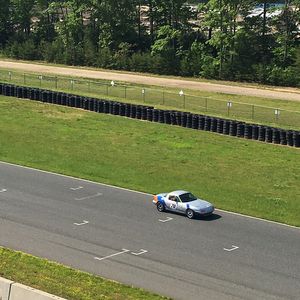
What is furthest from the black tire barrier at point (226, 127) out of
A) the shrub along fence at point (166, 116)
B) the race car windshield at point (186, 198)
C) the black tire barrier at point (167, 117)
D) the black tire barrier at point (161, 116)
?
the race car windshield at point (186, 198)

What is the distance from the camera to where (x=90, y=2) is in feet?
317

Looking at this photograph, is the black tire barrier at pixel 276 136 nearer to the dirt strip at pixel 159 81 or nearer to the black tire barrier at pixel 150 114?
the black tire barrier at pixel 150 114

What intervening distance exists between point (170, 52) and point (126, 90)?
22273 mm

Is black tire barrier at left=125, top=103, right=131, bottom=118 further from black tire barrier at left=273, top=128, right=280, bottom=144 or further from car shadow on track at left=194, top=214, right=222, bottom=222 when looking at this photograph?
car shadow on track at left=194, top=214, right=222, bottom=222

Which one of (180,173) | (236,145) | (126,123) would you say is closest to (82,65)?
(126,123)

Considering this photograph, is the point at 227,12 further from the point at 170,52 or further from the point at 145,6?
the point at 145,6

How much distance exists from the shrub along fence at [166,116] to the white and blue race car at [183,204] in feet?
52.1

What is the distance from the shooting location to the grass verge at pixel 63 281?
1755cm

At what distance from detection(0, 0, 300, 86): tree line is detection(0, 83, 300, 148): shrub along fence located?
2800cm

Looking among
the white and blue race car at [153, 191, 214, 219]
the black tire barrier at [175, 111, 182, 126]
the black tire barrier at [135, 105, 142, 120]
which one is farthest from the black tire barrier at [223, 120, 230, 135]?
the white and blue race car at [153, 191, 214, 219]

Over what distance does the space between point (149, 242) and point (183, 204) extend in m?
4.15

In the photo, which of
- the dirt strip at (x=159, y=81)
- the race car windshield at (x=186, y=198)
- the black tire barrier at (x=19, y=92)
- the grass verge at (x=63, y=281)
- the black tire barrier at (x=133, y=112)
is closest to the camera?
the grass verge at (x=63, y=281)

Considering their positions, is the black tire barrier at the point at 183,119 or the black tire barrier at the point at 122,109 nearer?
the black tire barrier at the point at 183,119

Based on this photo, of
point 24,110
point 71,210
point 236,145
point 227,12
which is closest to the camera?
point 71,210
